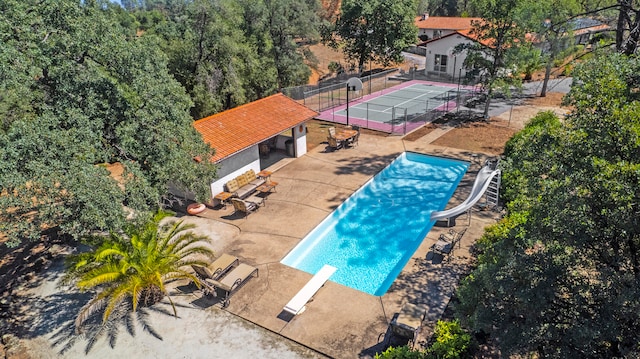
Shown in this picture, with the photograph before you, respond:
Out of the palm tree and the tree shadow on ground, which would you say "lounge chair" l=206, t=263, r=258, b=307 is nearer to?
the palm tree

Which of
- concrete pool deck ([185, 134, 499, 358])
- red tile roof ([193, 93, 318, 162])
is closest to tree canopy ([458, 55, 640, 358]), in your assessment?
concrete pool deck ([185, 134, 499, 358])

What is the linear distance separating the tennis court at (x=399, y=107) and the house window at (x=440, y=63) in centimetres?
470

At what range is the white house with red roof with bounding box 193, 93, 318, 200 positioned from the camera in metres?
18.9

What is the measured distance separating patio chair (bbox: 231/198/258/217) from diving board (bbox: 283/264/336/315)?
576 cm

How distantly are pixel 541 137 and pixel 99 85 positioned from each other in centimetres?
1286

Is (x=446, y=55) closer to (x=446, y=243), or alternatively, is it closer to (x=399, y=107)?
(x=399, y=107)

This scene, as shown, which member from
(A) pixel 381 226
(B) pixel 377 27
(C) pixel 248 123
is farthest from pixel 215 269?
(B) pixel 377 27

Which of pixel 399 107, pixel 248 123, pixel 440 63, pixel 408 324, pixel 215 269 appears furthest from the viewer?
pixel 440 63

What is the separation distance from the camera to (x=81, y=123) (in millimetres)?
11961

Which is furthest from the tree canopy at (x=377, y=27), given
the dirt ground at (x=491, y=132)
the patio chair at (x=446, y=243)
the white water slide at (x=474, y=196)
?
the patio chair at (x=446, y=243)

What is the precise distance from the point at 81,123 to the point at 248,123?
9924 millimetres

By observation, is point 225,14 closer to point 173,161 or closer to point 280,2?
point 280,2

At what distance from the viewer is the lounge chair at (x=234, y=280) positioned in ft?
40.4

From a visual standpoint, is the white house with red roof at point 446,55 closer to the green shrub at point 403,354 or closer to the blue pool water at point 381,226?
the blue pool water at point 381,226
